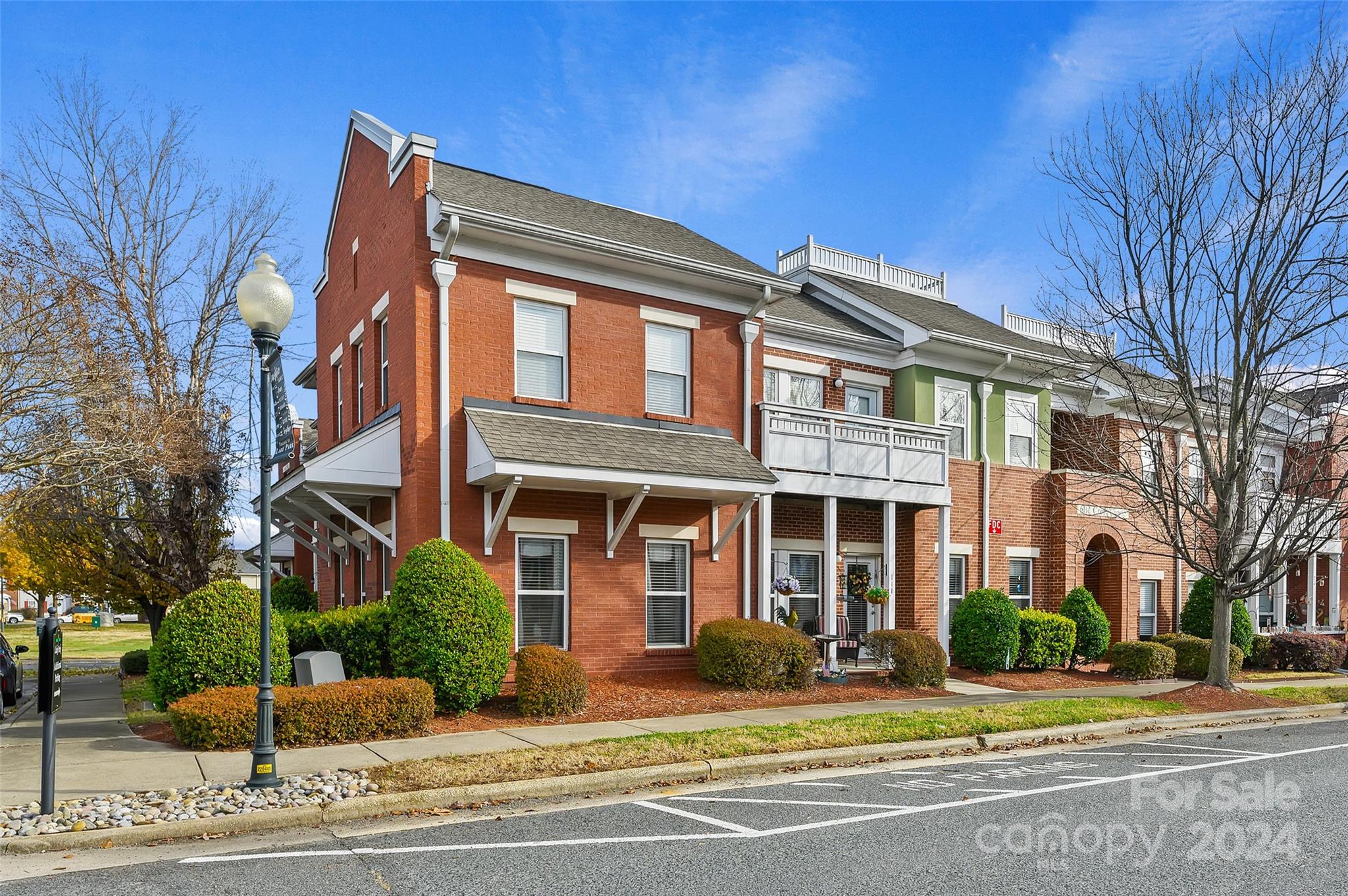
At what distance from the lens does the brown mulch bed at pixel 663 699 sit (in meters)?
12.7

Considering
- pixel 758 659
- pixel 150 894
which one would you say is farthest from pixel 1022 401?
pixel 150 894

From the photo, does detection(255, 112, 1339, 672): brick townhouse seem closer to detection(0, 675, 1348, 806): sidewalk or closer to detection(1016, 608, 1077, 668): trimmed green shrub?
detection(1016, 608, 1077, 668): trimmed green shrub

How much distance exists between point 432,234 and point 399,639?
6193 millimetres

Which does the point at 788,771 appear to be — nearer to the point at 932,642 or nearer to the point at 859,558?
the point at 932,642

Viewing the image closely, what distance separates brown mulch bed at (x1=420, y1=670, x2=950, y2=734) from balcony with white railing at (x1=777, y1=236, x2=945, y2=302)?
38.8 feet

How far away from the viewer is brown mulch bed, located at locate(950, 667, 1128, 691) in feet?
57.5

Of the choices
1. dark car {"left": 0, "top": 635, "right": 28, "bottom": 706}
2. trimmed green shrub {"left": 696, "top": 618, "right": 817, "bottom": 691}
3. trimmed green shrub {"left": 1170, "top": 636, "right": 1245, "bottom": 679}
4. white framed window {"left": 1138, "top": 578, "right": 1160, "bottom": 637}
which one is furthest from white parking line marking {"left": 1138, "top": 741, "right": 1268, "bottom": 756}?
dark car {"left": 0, "top": 635, "right": 28, "bottom": 706}

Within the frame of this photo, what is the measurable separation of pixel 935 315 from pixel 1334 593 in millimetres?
16869

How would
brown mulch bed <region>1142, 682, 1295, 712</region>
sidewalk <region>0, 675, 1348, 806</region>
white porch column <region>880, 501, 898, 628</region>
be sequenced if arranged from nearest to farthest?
1. sidewalk <region>0, 675, 1348, 806</region>
2. brown mulch bed <region>1142, 682, 1295, 712</region>
3. white porch column <region>880, 501, 898, 628</region>

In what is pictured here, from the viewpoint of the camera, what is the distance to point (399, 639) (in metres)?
12.7

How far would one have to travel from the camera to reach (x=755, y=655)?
15.2 m

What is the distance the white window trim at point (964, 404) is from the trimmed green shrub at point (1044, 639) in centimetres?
392

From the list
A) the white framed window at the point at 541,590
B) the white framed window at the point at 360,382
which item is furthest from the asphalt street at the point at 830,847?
the white framed window at the point at 360,382

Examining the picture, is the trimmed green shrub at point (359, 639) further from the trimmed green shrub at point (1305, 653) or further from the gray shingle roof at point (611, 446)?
the trimmed green shrub at point (1305, 653)
